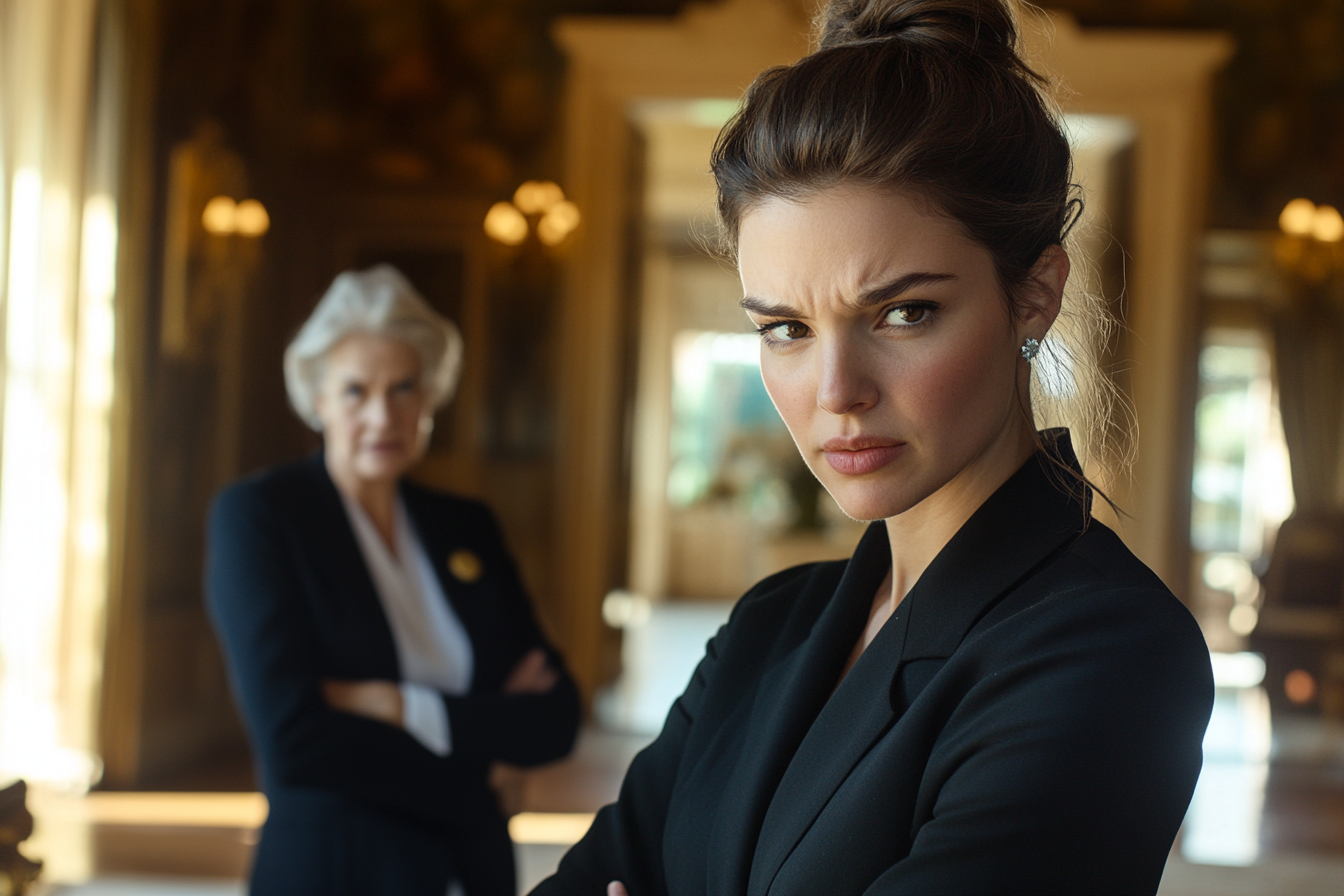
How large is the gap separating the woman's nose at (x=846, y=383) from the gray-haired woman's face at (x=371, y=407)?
1.99 metres

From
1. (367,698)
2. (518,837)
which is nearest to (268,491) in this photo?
(367,698)

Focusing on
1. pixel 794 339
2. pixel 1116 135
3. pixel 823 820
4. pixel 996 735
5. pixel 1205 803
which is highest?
pixel 1116 135

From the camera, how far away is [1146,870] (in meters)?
0.98

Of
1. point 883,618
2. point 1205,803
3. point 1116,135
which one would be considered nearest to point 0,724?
point 883,618

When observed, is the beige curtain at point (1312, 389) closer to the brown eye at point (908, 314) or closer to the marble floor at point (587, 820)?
the marble floor at point (587, 820)

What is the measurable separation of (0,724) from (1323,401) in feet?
28.5

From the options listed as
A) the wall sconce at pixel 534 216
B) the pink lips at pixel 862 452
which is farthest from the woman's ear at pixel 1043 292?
the wall sconce at pixel 534 216

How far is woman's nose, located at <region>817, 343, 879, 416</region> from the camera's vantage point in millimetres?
1197

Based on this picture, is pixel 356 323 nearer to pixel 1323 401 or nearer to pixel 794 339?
pixel 794 339

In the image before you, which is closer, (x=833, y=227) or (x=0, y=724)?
(x=833, y=227)

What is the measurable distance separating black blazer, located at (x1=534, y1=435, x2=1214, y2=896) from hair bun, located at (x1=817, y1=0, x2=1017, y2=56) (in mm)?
486

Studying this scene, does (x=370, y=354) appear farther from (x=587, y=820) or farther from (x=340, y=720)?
(x=587, y=820)

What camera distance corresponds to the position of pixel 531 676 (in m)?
2.98

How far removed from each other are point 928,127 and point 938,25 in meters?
0.17
